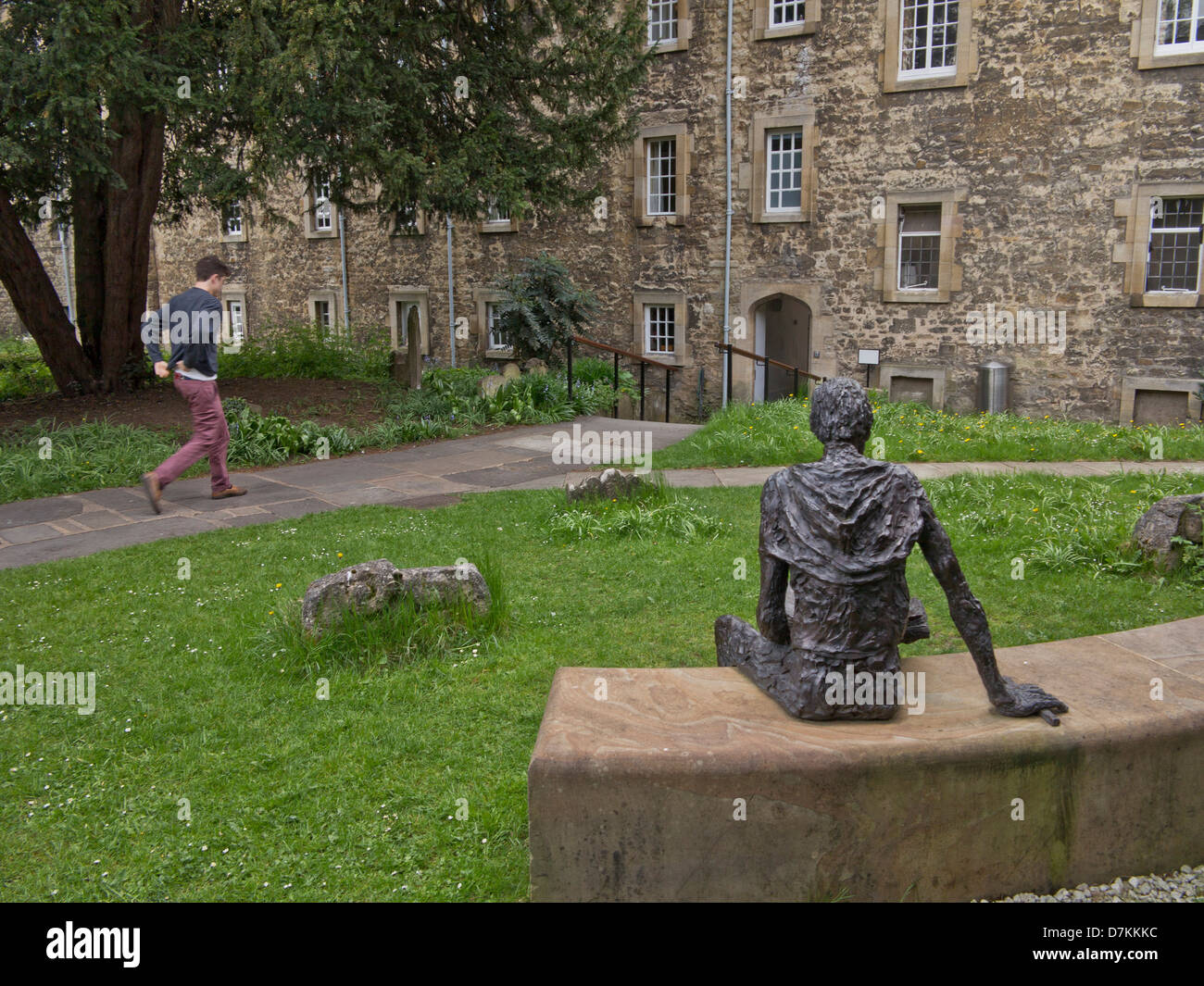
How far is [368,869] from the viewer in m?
3.46

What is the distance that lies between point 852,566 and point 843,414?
54 cm

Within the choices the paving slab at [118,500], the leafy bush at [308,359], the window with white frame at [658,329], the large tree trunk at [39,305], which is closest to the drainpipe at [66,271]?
the leafy bush at [308,359]

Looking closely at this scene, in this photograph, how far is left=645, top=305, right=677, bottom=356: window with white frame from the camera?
19.9 meters

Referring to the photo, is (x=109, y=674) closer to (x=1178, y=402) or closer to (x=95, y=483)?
(x=95, y=483)

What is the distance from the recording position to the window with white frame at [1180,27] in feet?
46.9

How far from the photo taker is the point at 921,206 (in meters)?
16.8

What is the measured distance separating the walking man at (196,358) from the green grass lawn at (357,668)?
1111mm

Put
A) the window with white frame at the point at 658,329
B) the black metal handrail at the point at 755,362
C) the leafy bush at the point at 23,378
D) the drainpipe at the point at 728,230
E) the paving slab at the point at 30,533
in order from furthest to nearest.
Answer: the window with white frame at the point at 658,329 < the drainpipe at the point at 728,230 < the black metal handrail at the point at 755,362 < the leafy bush at the point at 23,378 < the paving slab at the point at 30,533

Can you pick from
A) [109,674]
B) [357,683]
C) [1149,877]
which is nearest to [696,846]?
[1149,877]

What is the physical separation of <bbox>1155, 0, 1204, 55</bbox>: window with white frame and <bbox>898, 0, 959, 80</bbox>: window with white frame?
9.53 ft

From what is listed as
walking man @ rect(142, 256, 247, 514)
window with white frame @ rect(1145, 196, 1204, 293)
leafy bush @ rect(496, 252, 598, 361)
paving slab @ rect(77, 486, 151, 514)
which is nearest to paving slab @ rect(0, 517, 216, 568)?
walking man @ rect(142, 256, 247, 514)

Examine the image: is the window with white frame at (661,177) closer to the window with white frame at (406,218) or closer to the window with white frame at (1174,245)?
the window with white frame at (406,218)

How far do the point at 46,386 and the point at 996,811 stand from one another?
15.6 metres

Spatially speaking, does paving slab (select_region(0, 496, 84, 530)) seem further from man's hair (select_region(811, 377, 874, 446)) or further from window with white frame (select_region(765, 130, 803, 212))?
window with white frame (select_region(765, 130, 803, 212))
